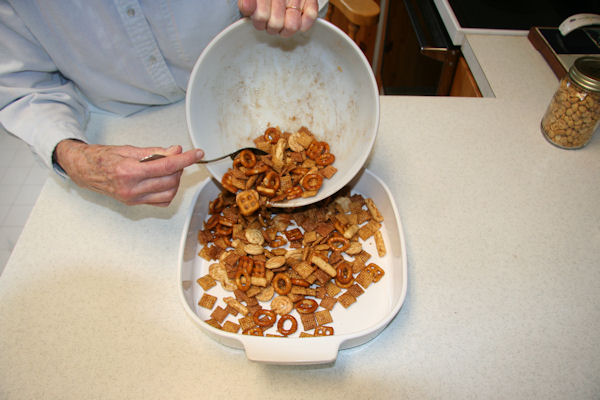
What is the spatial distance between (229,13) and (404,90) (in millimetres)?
1090

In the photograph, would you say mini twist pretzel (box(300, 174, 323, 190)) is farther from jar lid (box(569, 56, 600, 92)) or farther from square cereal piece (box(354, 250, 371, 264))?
jar lid (box(569, 56, 600, 92))

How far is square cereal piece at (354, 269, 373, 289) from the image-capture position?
80cm

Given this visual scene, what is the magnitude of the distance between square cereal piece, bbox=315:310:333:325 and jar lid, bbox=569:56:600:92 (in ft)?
2.51

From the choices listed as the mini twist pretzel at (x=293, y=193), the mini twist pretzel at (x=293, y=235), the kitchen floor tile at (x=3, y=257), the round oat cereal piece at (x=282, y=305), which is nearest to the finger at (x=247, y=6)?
the mini twist pretzel at (x=293, y=193)

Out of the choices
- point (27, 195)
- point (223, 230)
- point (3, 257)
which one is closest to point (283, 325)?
point (223, 230)

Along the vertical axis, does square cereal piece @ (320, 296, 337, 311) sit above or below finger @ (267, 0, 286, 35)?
below

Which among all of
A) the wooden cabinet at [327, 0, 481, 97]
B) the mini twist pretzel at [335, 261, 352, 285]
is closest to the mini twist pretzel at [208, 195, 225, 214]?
the mini twist pretzel at [335, 261, 352, 285]

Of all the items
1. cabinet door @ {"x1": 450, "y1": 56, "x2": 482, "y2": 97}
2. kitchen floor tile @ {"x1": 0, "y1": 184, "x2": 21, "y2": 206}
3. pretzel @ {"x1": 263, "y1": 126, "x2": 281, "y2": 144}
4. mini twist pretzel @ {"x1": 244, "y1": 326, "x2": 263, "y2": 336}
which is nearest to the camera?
mini twist pretzel @ {"x1": 244, "y1": 326, "x2": 263, "y2": 336}

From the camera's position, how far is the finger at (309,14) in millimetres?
734

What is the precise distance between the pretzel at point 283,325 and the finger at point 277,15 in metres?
0.59

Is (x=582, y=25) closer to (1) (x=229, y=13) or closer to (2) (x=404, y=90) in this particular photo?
(2) (x=404, y=90)

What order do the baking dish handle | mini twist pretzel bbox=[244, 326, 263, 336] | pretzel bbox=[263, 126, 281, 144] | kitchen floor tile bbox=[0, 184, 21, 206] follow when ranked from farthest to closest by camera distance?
kitchen floor tile bbox=[0, 184, 21, 206] < pretzel bbox=[263, 126, 281, 144] < mini twist pretzel bbox=[244, 326, 263, 336] < the baking dish handle

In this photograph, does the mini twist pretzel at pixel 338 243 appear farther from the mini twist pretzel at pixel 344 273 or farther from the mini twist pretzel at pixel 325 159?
the mini twist pretzel at pixel 325 159

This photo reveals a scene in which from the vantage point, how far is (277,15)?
2.39 ft
